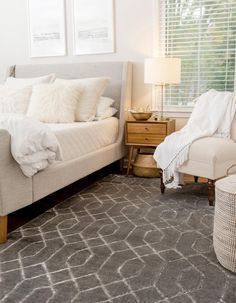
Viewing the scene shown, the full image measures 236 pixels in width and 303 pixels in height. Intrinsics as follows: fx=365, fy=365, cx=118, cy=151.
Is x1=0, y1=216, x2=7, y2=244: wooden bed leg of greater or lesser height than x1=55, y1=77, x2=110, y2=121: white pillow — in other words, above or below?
below

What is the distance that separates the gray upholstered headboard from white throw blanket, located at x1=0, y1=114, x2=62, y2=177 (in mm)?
1775

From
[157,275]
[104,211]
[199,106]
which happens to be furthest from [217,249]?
[199,106]

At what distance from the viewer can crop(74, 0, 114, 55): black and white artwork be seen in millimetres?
4398

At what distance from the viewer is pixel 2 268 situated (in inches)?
80.7

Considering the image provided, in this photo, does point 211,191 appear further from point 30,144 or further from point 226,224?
point 30,144

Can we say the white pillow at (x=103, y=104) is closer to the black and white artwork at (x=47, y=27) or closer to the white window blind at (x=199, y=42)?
the white window blind at (x=199, y=42)

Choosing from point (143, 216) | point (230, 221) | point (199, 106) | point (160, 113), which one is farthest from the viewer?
point (160, 113)

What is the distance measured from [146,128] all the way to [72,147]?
3.53ft

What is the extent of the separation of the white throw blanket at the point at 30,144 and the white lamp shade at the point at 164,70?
63.5 inches

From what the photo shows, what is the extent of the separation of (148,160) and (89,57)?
156cm

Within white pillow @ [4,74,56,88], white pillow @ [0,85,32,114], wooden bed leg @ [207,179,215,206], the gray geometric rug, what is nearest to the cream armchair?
wooden bed leg @ [207,179,215,206]

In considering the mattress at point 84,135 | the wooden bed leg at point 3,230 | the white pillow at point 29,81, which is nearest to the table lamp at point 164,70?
the mattress at point 84,135

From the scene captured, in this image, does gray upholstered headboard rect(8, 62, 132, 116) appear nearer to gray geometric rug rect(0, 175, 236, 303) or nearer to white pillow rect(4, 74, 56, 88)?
white pillow rect(4, 74, 56, 88)

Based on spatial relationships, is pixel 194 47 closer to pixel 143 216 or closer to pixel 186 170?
pixel 186 170
